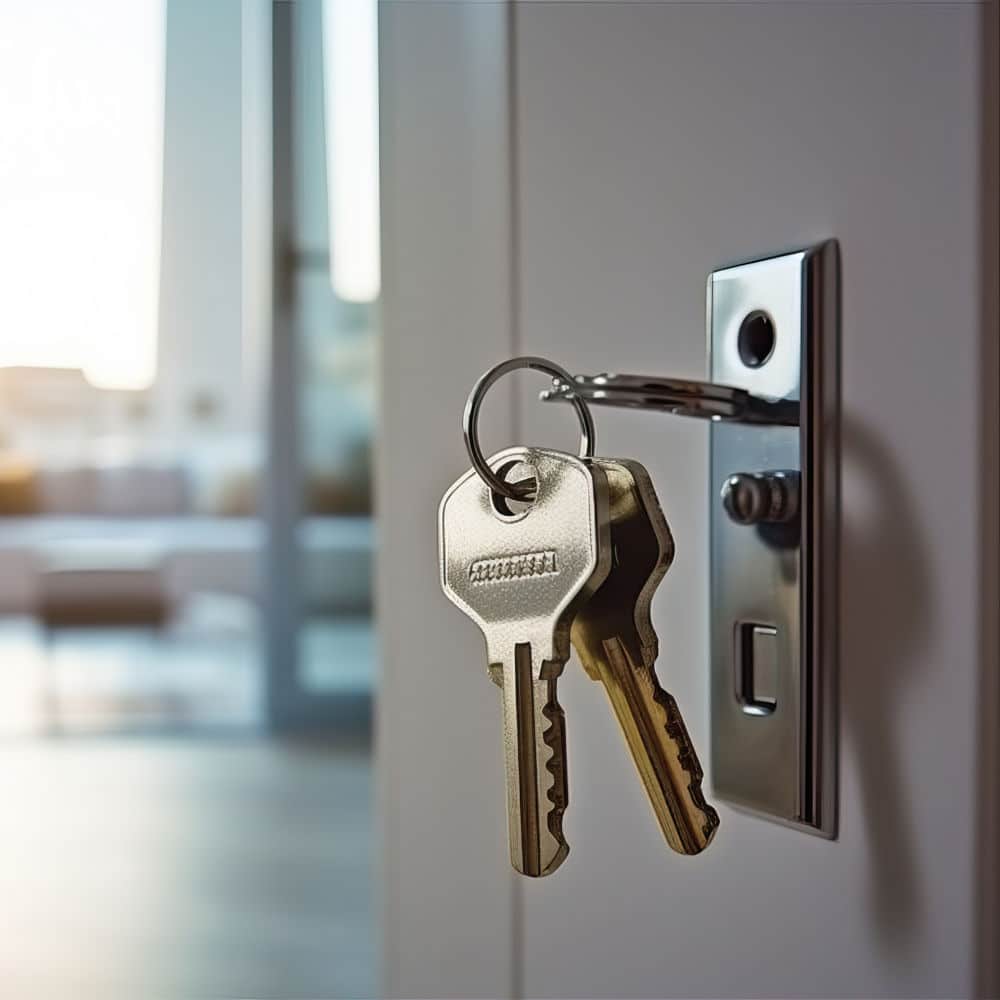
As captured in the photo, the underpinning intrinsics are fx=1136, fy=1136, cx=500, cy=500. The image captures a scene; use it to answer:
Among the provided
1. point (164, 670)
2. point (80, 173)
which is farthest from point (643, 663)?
point (164, 670)

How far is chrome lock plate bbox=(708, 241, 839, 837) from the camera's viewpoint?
0.32m

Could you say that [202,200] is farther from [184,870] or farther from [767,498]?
[767,498]

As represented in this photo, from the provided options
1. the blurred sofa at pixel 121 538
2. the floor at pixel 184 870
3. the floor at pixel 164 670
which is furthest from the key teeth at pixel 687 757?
the blurred sofa at pixel 121 538

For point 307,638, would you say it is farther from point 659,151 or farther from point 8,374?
point 659,151

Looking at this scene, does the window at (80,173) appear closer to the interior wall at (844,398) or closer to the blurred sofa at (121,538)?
the blurred sofa at (121,538)

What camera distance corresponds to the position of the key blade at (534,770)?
1.00 feet

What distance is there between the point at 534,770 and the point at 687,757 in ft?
0.14

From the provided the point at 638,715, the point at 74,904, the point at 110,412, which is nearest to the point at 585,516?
the point at 638,715

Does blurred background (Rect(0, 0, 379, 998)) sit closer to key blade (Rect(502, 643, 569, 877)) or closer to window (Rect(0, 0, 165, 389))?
window (Rect(0, 0, 165, 389))

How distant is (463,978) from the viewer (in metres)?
0.45

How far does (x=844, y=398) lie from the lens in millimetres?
315

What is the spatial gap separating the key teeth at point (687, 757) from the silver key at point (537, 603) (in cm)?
3

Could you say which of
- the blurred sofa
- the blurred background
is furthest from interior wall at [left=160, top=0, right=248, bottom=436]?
the blurred sofa

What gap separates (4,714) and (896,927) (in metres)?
2.92
